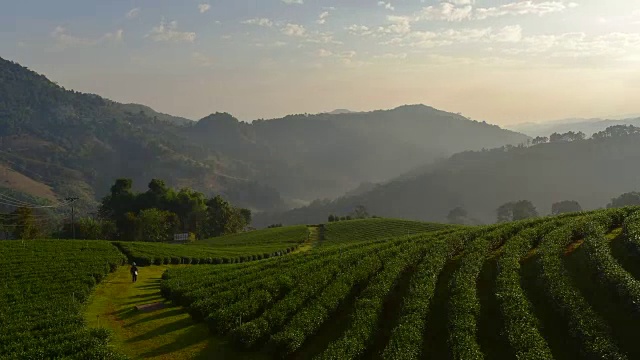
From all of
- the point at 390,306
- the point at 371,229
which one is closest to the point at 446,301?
the point at 390,306

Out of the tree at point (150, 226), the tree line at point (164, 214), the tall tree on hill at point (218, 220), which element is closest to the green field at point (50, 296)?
the tree at point (150, 226)

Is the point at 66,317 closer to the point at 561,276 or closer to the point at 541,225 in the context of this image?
the point at 561,276

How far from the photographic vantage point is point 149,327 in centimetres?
3175

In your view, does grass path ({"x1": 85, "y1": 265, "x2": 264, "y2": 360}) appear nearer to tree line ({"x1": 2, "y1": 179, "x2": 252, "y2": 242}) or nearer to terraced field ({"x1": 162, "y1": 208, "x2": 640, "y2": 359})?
terraced field ({"x1": 162, "y1": 208, "x2": 640, "y2": 359})

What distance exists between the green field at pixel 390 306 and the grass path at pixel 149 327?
0.42 feet

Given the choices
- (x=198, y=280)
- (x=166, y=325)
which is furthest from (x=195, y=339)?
(x=198, y=280)

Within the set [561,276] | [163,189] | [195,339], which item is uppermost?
[163,189]

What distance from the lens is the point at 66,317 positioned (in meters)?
30.9

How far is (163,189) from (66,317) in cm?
10220

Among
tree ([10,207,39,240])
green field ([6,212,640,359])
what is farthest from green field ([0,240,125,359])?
tree ([10,207,39,240])

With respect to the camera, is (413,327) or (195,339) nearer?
(413,327)

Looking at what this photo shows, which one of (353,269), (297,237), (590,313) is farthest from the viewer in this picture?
(297,237)

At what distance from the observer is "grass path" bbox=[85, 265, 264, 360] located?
90.1 feet

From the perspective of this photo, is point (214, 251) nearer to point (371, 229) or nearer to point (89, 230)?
point (371, 229)
